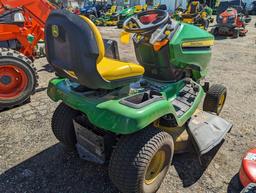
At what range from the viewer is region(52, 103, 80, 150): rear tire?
2533 millimetres

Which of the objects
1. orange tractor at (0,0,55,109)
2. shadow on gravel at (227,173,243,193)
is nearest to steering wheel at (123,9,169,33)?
shadow on gravel at (227,173,243,193)

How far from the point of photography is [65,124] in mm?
2525

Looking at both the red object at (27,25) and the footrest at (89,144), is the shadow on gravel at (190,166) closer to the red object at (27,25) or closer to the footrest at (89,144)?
the footrest at (89,144)

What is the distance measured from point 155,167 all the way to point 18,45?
12.4 feet

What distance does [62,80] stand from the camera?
2396 mm

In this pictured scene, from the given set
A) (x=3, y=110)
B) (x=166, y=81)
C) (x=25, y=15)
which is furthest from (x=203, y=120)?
(x=25, y=15)

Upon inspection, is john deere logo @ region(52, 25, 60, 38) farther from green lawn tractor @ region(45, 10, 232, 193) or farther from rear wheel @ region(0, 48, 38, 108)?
rear wheel @ region(0, 48, 38, 108)

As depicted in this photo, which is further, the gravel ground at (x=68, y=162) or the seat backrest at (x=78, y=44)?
the gravel ground at (x=68, y=162)

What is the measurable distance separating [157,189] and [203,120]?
0.91 meters

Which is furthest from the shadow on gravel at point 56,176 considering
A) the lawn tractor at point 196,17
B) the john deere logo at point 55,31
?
the lawn tractor at point 196,17

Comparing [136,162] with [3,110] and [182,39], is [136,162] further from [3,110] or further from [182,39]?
[3,110]

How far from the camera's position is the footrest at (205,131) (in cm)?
243

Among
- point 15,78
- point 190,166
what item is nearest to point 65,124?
point 190,166

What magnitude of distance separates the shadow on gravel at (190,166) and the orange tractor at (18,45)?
94.3 inches
